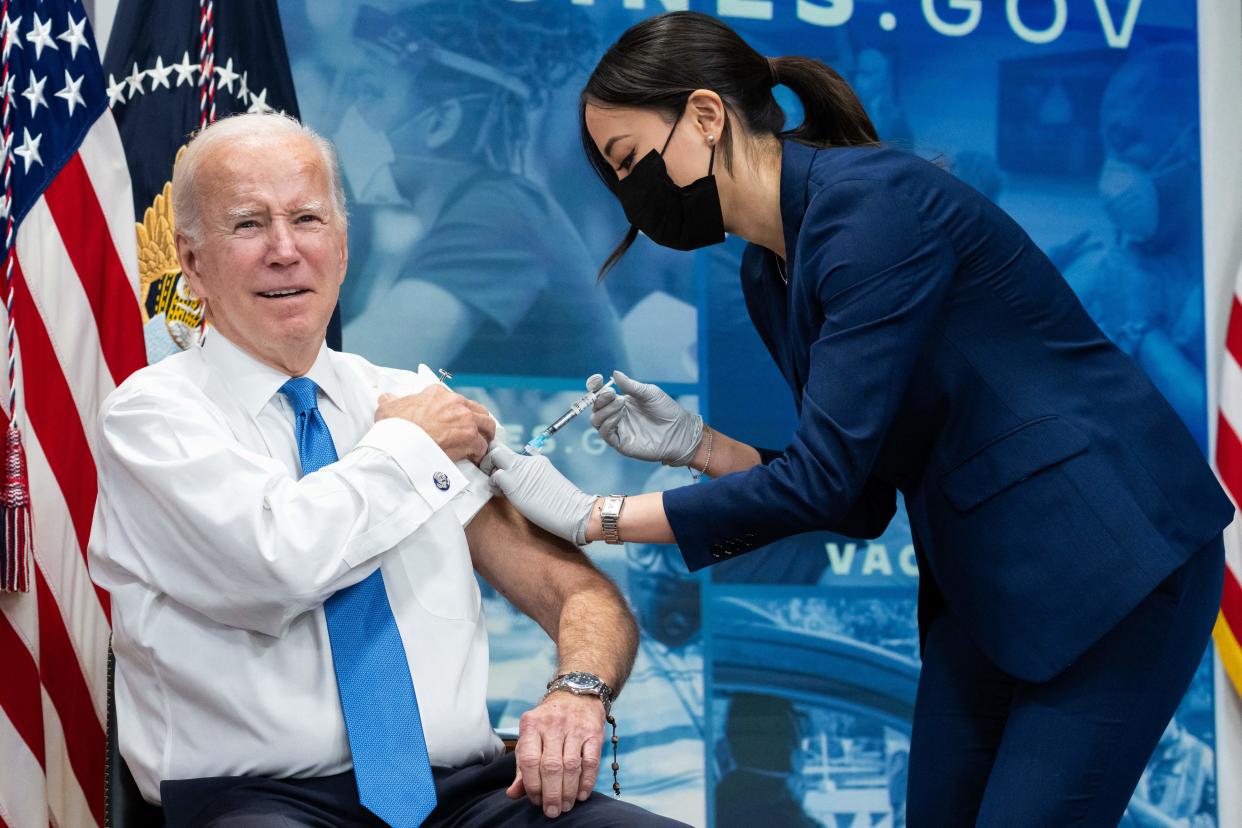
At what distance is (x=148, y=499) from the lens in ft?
5.79

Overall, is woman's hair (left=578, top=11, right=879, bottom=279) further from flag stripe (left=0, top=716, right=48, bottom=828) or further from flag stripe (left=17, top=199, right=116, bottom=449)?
flag stripe (left=0, top=716, right=48, bottom=828)

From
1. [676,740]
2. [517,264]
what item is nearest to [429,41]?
[517,264]

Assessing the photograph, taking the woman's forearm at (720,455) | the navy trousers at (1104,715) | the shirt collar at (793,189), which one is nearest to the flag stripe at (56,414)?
the woman's forearm at (720,455)

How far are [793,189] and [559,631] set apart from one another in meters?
0.81

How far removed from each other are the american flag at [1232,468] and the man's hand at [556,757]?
3005 mm

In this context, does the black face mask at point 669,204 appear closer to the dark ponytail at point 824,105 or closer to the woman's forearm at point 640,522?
the dark ponytail at point 824,105

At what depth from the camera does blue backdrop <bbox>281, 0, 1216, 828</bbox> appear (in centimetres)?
379

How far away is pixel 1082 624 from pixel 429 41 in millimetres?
2773

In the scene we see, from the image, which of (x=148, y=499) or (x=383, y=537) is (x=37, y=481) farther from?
(x=383, y=537)

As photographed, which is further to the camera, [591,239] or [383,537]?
[591,239]

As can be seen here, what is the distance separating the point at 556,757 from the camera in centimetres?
165

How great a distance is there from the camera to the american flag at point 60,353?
2.46 m

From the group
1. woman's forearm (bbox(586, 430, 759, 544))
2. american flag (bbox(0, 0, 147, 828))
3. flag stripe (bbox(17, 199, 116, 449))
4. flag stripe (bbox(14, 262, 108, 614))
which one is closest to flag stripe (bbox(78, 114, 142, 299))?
american flag (bbox(0, 0, 147, 828))

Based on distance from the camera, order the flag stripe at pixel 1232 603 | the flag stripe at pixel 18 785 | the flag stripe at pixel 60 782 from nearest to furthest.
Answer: the flag stripe at pixel 18 785, the flag stripe at pixel 60 782, the flag stripe at pixel 1232 603
